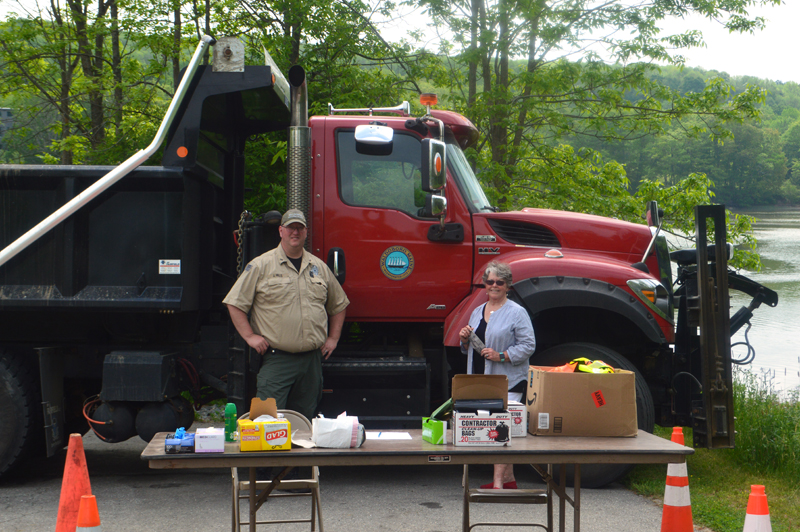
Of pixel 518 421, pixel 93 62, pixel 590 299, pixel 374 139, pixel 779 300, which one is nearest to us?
pixel 518 421

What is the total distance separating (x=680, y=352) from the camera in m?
5.41

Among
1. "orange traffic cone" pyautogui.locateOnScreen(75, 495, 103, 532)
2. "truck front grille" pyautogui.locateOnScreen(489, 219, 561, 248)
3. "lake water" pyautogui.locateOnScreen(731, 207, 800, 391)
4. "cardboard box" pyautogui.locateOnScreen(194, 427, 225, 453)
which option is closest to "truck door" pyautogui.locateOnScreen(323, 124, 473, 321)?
"truck front grille" pyautogui.locateOnScreen(489, 219, 561, 248)

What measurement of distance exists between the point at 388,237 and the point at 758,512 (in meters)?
3.04

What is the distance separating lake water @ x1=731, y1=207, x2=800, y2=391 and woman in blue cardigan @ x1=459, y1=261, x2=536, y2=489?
7938 millimetres

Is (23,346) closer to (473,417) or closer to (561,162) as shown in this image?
(473,417)

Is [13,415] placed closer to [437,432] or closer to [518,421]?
[437,432]

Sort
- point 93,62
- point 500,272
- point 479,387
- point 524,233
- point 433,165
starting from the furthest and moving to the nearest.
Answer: point 93,62
point 524,233
point 433,165
point 500,272
point 479,387

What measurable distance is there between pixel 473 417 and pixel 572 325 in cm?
247

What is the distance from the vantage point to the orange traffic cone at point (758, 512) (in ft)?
10.2

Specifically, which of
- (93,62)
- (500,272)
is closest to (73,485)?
(500,272)

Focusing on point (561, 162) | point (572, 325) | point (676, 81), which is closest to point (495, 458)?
point (572, 325)

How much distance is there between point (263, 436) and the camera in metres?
3.11

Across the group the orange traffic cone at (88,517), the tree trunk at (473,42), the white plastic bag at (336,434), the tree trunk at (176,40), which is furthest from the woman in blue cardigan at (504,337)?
the tree trunk at (176,40)

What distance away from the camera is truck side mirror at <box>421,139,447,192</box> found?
4840mm
